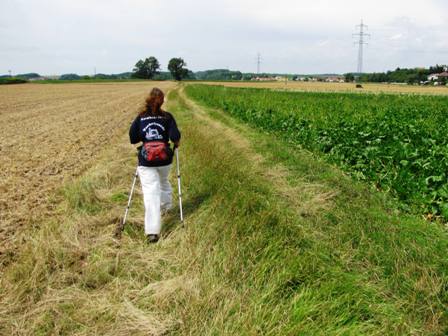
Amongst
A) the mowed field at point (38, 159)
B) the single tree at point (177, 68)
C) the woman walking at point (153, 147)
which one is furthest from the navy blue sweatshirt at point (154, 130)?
the single tree at point (177, 68)

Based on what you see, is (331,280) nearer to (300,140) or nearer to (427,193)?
(427,193)

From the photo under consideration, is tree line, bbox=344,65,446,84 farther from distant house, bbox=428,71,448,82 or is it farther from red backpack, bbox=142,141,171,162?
red backpack, bbox=142,141,171,162

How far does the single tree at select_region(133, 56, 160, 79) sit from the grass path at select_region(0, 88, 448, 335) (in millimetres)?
143012

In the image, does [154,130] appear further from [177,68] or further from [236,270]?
[177,68]

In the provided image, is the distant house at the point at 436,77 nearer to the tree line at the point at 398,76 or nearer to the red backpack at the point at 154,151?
the tree line at the point at 398,76

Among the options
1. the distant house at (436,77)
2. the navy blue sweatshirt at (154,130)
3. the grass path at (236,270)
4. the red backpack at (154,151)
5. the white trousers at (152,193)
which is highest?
the distant house at (436,77)

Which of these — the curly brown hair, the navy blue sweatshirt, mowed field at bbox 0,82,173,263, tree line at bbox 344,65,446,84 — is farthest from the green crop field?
tree line at bbox 344,65,446,84

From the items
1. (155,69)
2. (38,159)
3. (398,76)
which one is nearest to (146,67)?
(155,69)

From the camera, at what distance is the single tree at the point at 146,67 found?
466 ft

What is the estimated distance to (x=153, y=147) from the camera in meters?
5.29

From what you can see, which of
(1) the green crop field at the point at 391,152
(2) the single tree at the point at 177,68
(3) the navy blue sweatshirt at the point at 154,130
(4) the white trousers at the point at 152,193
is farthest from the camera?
(2) the single tree at the point at 177,68

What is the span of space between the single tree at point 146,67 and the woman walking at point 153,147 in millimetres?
143941

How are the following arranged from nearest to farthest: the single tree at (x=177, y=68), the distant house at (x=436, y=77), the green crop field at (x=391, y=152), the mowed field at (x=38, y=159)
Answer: the mowed field at (x=38, y=159), the green crop field at (x=391, y=152), the distant house at (x=436, y=77), the single tree at (x=177, y=68)

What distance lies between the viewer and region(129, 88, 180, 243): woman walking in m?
5.19
